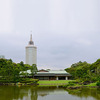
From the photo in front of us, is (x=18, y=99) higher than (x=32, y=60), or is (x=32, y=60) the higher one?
(x=32, y=60)

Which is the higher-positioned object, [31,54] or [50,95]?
[31,54]

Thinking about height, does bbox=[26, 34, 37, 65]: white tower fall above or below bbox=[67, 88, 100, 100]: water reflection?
above

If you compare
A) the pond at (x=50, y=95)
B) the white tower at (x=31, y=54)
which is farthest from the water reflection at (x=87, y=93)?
the white tower at (x=31, y=54)

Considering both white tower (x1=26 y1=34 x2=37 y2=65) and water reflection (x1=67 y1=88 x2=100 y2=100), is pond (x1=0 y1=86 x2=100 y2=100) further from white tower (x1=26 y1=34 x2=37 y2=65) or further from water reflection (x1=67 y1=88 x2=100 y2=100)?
white tower (x1=26 y1=34 x2=37 y2=65)

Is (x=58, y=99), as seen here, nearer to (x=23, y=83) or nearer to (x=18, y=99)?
(x=18, y=99)

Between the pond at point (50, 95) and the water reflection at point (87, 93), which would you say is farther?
the water reflection at point (87, 93)

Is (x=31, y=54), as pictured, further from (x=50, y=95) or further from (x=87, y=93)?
(x=87, y=93)

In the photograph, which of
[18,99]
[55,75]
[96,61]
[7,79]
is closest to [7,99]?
[18,99]

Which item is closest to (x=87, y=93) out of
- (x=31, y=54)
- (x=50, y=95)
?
(x=50, y=95)

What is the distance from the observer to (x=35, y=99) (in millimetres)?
18328

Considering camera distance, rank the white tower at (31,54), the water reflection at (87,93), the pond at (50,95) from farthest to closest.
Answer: the white tower at (31,54), the water reflection at (87,93), the pond at (50,95)

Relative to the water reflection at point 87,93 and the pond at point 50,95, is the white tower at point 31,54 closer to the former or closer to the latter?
the pond at point 50,95

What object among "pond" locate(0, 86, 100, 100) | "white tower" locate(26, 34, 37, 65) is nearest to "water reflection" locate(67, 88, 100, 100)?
"pond" locate(0, 86, 100, 100)

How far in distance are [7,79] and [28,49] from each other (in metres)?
77.5
